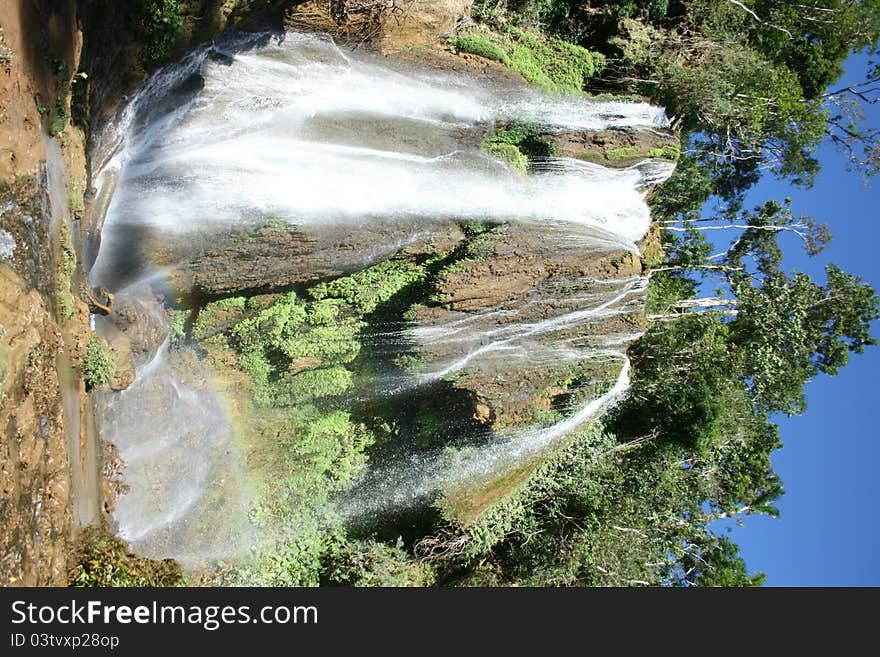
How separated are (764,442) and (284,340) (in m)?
16.7

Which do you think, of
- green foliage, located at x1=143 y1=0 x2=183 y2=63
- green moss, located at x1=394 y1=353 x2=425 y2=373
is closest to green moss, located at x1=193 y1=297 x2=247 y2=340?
green moss, located at x1=394 y1=353 x2=425 y2=373

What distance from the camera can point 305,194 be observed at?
14.1 meters

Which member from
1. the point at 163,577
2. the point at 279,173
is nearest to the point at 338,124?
the point at 279,173

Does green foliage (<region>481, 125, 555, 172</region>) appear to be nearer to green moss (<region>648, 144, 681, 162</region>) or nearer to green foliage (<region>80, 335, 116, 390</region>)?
green moss (<region>648, 144, 681, 162</region>)

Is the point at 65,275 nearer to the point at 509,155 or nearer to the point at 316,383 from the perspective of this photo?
the point at 316,383

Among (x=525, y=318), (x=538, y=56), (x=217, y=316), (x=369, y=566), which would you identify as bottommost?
(x=369, y=566)

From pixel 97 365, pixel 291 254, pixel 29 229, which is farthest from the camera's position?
pixel 291 254

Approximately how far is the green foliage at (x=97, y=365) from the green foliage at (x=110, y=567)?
8.50 ft

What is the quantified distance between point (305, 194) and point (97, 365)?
5.01 metres

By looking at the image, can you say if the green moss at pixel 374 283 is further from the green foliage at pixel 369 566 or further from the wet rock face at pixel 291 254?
the green foliage at pixel 369 566

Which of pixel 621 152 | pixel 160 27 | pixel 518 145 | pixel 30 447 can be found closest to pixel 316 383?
pixel 30 447

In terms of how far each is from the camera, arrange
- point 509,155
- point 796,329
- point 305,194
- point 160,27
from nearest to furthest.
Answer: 1. point 160,27
2. point 305,194
3. point 509,155
4. point 796,329

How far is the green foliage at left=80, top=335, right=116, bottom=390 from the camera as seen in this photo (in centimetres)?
1259

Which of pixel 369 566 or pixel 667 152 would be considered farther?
pixel 667 152
